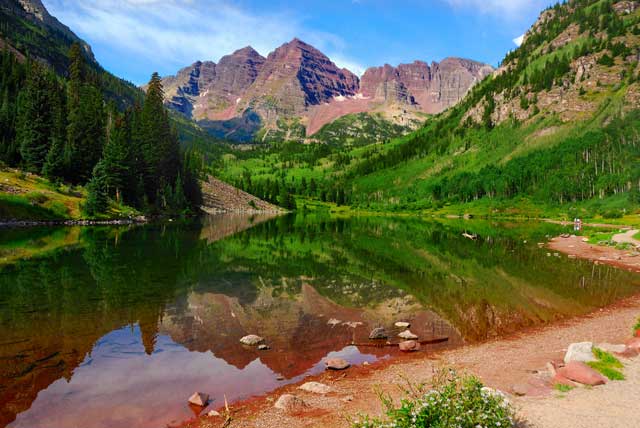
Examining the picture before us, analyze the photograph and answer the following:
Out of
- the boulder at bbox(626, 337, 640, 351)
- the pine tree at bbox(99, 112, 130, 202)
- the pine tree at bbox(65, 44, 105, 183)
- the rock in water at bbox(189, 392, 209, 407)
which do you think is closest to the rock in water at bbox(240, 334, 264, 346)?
the rock in water at bbox(189, 392, 209, 407)

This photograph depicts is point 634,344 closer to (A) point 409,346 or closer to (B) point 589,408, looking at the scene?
(B) point 589,408

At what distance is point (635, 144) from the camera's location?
7288 inches

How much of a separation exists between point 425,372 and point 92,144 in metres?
128

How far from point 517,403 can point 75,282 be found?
35001mm

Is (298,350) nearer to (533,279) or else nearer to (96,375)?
(96,375)

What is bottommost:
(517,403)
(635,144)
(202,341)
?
(202,341)

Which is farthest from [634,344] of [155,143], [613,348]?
[155,143]

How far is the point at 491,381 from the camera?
55.0 feet

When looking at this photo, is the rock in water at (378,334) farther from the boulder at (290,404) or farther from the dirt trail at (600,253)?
the dirt trail at (600,253)

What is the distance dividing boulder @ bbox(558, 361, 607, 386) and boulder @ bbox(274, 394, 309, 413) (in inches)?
402

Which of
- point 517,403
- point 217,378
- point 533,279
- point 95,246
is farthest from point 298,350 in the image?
point 95,246

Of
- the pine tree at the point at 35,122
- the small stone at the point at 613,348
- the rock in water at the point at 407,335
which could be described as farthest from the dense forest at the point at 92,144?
the small stone at the point at 613,348

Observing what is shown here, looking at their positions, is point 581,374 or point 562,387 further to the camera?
point 581,374

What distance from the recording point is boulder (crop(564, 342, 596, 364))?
16750 millimetres
